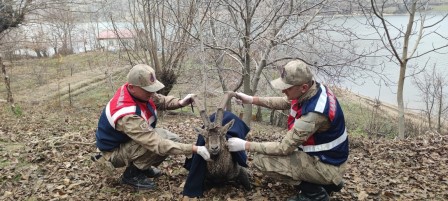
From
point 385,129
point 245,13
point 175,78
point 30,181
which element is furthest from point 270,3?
point 385,129

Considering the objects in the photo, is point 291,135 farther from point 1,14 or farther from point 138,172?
point 1,14

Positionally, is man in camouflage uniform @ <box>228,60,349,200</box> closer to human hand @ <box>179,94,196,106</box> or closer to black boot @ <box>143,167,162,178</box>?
human hand @ <box>179,94,196,106</box>

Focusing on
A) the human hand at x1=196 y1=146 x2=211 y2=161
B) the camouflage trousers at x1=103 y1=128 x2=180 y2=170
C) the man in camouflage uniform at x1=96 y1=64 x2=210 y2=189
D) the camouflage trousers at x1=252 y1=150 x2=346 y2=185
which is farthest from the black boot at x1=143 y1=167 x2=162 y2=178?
the camouflage trousers at x1=252 y1=150 x2=346 y2=185

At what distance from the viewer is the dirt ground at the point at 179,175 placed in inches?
199

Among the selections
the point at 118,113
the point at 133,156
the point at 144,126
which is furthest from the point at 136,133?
the point at 133,156

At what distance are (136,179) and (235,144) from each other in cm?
148

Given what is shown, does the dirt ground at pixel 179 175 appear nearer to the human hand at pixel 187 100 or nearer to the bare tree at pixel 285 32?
the human hand at pixel 187 100

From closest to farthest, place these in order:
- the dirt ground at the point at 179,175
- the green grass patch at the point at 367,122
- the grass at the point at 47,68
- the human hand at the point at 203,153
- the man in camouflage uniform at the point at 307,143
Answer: the man in camouflage uniform at the point at 307,143 → the human hand at the point at 203,153 → the dirt ground at the point at 179,175 → the green grass patch at the point at 367,122 → the grass at the point at 47,68

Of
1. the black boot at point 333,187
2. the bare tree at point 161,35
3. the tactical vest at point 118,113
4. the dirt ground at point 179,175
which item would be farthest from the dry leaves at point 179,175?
the bare tree at point 161,35

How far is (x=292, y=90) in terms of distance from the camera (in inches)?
172

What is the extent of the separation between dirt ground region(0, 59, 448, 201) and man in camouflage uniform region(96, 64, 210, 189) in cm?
28

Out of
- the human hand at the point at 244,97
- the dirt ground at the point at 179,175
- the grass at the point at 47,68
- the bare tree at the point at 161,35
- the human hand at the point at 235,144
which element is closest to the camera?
the human hand at the point at 235,144

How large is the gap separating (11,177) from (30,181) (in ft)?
1.25

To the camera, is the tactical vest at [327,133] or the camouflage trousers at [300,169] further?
the camouflage trousers at [300,169]
